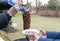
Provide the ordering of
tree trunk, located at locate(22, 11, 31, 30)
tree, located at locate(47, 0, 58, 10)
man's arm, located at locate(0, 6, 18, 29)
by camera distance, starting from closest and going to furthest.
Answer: man's arm, located at locate(0, 6, 18, 29) < tree trunk, located at locate(22, 11, 31, 30) < tree, located at locate(47, 0, 58, 10)

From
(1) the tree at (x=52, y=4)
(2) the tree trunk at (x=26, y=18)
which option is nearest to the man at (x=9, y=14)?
(2) the tree trunk at (x=26, y=18)

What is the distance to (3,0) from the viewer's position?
6.34 ft

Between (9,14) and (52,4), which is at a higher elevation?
(9,14)

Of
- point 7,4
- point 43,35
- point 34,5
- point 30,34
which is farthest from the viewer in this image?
point 34,5

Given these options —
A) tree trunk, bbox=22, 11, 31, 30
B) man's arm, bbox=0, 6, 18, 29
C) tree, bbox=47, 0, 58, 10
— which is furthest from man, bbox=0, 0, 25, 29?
tree, bbox=47, 0, 58, 10

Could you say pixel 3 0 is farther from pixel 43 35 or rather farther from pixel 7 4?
pixel 43 35

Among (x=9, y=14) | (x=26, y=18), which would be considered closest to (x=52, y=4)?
(x=26, y=18)

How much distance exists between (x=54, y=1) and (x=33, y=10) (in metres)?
0.84

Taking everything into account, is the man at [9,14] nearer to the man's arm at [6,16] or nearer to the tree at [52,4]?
the man's arm at [6,16]

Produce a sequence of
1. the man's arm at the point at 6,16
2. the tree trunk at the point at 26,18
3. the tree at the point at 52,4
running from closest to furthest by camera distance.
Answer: the man's arm at the point at 6,16 → the tree trunk at the point at 26,18 → the tree at the point at 52,4

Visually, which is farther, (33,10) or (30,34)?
(33,10)

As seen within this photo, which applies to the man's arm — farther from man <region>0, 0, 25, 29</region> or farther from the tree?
the tree

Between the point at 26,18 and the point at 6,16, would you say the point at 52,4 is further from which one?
the point at 6,16

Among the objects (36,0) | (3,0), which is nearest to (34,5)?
(36,0)
